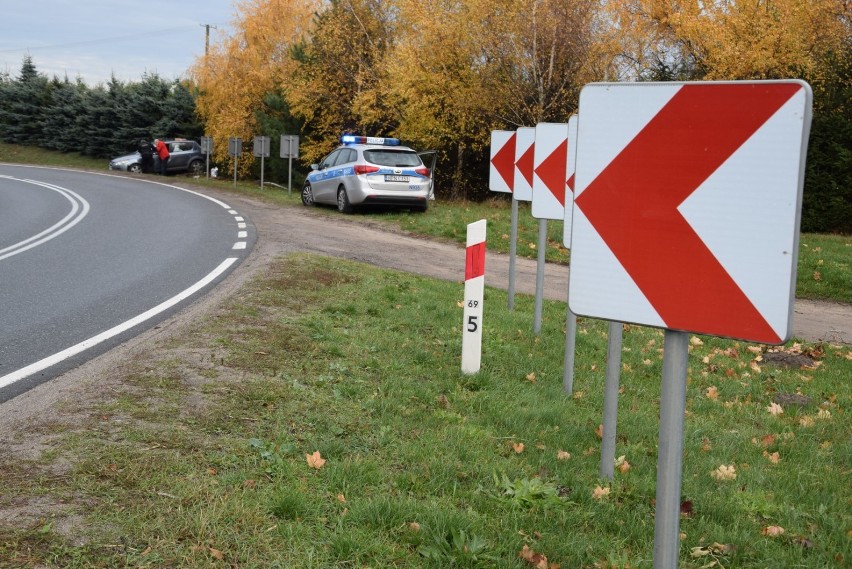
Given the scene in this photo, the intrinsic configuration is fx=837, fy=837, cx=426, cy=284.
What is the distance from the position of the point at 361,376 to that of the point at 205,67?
124 feet

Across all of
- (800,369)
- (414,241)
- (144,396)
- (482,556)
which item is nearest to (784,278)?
(482,556)

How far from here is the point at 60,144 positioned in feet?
177

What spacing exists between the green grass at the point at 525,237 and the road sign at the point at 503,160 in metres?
7.16

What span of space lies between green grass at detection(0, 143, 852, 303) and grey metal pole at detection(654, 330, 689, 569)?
40.7 feet

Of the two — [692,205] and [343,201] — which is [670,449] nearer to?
[692,205]

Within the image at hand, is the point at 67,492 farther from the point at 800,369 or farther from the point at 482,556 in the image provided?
the point at 800,369

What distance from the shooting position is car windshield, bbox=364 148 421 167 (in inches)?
816

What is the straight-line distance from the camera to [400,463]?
172 inches

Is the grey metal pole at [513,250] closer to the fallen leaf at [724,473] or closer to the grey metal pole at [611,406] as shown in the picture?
the grey metal pole at [611,406]

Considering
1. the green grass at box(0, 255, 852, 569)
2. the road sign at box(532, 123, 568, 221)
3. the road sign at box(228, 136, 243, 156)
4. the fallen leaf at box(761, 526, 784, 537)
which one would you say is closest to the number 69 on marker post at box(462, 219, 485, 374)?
the green grass at box(0, 255, 852, 569)

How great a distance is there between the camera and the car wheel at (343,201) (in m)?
21.6

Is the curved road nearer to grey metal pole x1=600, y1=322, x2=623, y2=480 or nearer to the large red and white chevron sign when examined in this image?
grey metal pole x1=600, y1=322, x2=623, y2=480

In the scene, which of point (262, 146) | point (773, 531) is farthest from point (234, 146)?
point (773, 531)

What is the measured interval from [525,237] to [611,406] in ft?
42.7
